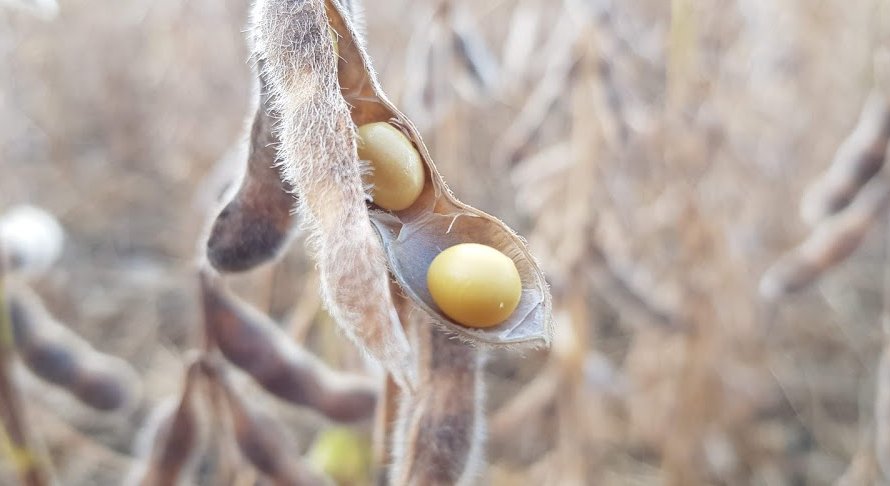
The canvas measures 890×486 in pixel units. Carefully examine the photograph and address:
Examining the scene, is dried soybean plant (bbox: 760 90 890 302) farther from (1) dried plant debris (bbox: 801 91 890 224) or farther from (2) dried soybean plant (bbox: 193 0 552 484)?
(2) dried soybean plant (bbox: 193 0 552 484)

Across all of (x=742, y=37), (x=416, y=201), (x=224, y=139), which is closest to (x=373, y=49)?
(x=224, y=139)

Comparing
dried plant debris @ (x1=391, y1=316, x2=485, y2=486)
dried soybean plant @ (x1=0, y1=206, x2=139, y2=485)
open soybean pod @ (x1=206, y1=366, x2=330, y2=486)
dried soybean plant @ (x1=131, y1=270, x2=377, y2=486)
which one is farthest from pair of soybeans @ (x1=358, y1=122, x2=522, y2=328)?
dried soybean plant @ (x1=0, y1=206, x2=139, y2=485)

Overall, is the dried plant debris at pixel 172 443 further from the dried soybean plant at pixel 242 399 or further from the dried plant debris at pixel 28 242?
the dried plant debris at pixel 28 242

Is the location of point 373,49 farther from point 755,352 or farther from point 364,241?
point 364,241

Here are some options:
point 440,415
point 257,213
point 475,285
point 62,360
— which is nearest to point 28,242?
point 62,360

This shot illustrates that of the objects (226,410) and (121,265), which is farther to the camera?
(121,265)
